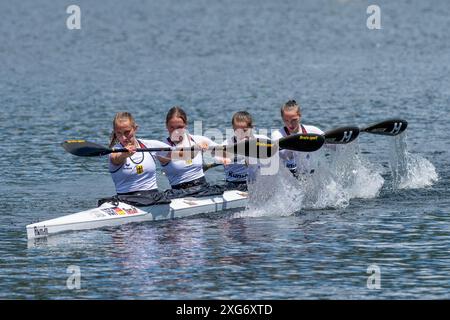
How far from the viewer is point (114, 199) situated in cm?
2148

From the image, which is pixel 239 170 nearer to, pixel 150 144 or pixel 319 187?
pixel 319 187

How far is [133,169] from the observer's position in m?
21.7

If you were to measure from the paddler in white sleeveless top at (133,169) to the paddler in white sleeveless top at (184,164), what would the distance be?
0.48m

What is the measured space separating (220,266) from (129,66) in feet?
126

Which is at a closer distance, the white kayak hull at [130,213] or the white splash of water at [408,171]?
the white kayak hull at [130,213]

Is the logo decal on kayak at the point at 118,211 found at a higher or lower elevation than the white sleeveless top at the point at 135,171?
lower

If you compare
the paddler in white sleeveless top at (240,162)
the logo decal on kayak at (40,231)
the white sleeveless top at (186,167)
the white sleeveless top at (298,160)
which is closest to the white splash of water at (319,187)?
the white sleeveless top at (298,160)

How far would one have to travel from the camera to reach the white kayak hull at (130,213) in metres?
20.4

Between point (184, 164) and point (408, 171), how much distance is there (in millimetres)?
5621

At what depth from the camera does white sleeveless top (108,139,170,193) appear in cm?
2166

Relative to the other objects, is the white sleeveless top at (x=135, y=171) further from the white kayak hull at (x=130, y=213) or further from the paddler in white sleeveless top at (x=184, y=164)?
the paddler in white sleeveless top at (x=184, y=164)

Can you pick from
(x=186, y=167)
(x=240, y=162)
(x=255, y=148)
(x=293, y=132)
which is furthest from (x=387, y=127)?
(x=186, y=167)
